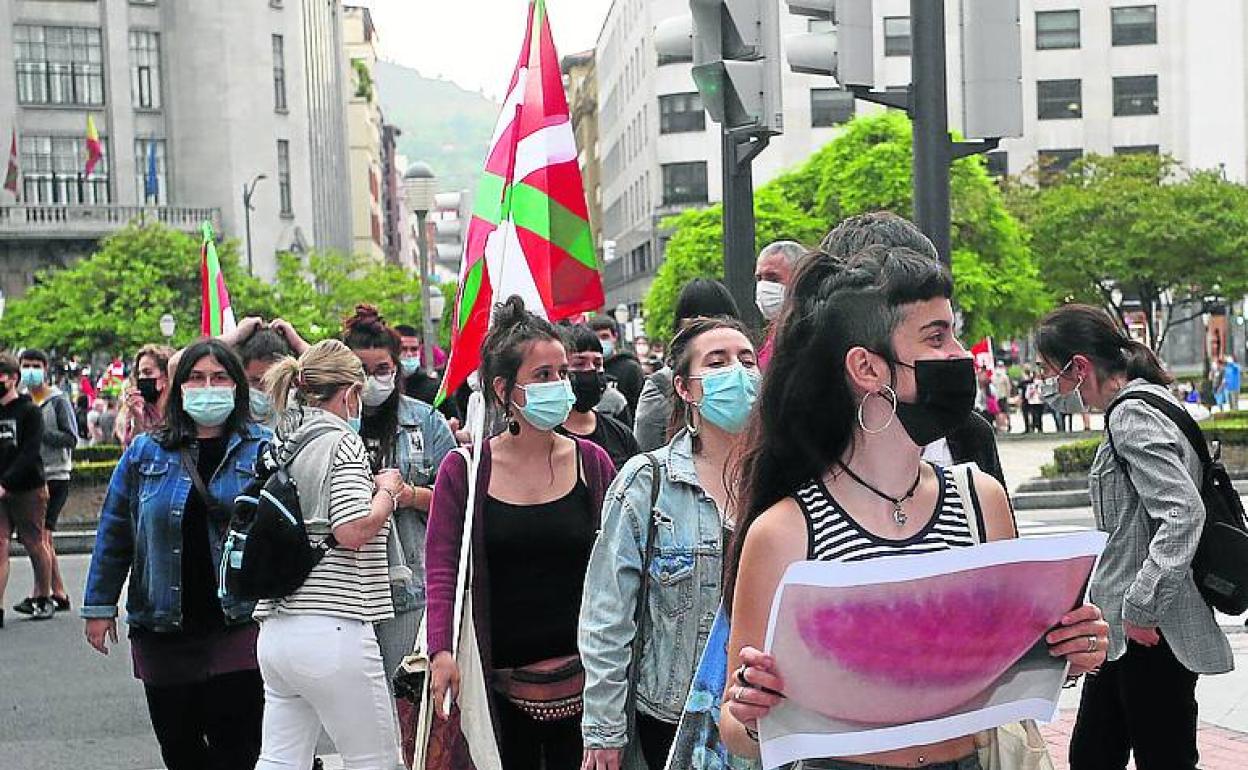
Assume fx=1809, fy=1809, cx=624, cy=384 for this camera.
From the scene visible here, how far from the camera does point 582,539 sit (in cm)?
548

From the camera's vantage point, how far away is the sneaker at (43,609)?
44.1 feet

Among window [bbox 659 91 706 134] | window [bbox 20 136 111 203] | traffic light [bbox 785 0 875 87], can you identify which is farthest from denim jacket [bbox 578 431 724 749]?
window [bbox 659 91 706 134]

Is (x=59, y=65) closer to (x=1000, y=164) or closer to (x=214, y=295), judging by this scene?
(x=1000, y=164)

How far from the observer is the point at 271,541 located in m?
5.68

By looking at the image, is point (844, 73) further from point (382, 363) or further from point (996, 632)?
point (996, 632)

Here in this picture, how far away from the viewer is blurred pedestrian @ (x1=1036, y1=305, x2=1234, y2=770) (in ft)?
16.9

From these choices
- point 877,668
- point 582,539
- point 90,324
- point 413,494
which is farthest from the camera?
point 90,324

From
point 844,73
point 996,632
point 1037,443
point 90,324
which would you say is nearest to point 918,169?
point 844,73

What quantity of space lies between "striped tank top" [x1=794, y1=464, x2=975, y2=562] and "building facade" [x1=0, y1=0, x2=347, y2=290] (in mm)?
70221

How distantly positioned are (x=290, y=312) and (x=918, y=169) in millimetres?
51643

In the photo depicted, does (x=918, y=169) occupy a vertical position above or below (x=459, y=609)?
above

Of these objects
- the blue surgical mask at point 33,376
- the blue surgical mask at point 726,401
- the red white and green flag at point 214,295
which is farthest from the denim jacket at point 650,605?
the blue surgical mask at point 33,376

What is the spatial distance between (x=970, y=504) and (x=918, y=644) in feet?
1.48

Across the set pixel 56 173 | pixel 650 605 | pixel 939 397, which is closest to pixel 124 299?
pixel 56 173
